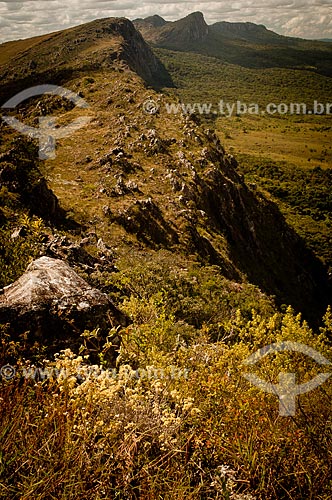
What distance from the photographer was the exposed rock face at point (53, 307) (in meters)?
6.05

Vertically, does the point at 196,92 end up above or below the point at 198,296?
above

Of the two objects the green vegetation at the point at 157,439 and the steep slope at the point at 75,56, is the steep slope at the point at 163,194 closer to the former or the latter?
the steep slope at the point at 75,56

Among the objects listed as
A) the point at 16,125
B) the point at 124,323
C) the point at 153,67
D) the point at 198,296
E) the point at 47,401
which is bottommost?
the point at 198,296

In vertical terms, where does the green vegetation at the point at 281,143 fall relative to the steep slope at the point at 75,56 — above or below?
below

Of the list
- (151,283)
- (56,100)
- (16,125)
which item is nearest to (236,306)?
(151,283)

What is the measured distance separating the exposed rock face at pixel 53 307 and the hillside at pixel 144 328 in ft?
0.10

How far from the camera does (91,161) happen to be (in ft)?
103

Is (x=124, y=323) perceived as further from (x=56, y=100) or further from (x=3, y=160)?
(x=56, y=100)

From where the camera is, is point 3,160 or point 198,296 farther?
point 3,160

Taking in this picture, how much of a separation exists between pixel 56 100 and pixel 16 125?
9.33 metres

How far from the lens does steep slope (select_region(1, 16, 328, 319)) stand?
24.7 meters

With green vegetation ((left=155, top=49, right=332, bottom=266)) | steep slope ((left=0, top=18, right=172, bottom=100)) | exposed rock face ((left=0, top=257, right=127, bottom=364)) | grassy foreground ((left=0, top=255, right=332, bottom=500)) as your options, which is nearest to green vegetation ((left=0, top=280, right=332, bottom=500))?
grassy foreground ((left=0, top=255, right=332, bottom=500))

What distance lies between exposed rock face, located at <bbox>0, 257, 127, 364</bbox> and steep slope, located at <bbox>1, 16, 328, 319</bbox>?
9622mm

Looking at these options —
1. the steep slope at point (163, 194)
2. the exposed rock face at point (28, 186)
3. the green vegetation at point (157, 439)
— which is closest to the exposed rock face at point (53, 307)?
the green vegetation at point (157, 439)
